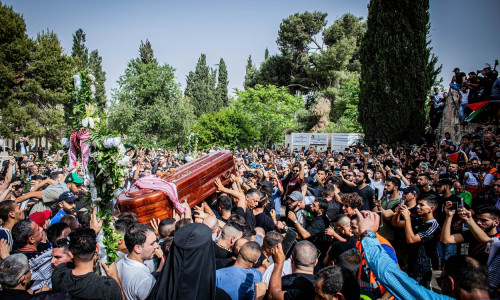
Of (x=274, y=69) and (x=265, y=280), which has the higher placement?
(x=274, y=69)

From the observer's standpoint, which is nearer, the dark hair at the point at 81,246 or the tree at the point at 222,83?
the dark hair at the point at 81,246

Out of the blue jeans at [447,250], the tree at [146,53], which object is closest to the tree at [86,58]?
the tree at [146,53]

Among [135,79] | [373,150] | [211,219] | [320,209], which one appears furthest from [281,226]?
[135,79]

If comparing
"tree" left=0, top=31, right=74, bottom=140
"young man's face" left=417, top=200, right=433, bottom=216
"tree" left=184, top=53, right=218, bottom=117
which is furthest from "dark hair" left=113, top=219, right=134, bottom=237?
"tree" left=184, top=53, right=218, bottom=117

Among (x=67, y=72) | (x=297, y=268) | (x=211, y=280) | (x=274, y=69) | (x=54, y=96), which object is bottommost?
(x=297, y=268)

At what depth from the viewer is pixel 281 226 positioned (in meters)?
4.12

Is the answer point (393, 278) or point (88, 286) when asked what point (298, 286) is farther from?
point (88, 286)

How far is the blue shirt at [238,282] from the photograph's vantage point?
249 centimetres

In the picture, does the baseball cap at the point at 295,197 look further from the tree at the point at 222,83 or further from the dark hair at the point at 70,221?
the tree at the point at 222,83

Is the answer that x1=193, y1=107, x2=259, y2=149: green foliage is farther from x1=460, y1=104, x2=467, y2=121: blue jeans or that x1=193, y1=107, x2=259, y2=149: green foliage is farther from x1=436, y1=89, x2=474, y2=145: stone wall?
x1=460, y1=104, x2=467, y2=121: blue jeans

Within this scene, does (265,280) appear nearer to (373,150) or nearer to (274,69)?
(373,150)

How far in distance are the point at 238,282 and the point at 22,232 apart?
231 cm

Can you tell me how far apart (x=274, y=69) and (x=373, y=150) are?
853 inches

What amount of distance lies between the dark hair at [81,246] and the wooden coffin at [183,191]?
65.3 inches
